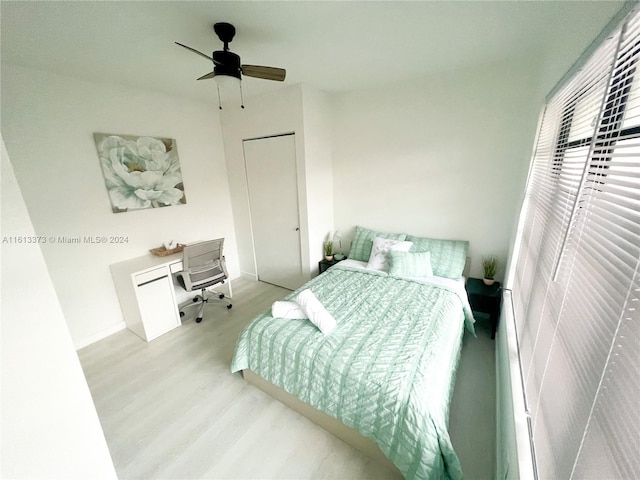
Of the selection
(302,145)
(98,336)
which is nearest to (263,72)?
(302,145)

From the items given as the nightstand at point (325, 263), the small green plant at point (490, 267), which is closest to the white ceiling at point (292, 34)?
the small green plant at point (490, 267)

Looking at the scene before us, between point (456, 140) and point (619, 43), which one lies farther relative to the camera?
point (456, 140)

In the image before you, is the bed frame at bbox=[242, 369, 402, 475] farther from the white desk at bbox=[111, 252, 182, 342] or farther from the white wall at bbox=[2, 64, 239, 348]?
the white wall at bbox=[2, 64, 239, 348]

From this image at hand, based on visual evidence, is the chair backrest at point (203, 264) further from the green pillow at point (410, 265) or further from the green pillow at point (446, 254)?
the green pillow at point (446, 254)

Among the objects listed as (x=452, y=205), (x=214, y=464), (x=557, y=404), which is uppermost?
(x=452, y=205)

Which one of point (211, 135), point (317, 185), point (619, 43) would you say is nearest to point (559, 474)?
point (619, 43)

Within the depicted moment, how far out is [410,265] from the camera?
7.64 feet

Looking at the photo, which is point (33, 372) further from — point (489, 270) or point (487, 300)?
point (489, 270)

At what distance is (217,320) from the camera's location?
2.73 meters

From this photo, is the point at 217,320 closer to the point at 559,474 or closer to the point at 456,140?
the point at 559,474

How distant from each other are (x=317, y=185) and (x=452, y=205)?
1.50m

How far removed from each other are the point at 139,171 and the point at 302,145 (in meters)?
1.73

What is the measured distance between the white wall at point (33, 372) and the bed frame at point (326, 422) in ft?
3.55

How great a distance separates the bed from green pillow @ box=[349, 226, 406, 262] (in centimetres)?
73
